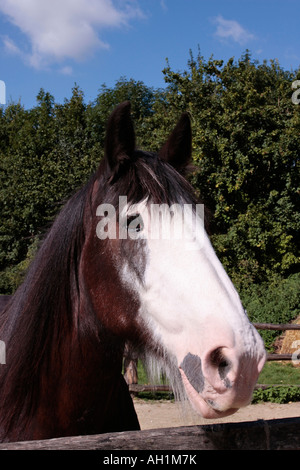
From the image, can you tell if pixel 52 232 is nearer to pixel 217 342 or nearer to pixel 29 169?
pixel 217 342

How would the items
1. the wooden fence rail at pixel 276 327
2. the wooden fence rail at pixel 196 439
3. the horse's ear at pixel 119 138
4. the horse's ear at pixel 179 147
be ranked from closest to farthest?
the wooden fence rail at pixel 196 439
the horse's ear at pixel 119 138
the horse's ear at pixel 179 147
the wooden fence rail at pixel 276 327

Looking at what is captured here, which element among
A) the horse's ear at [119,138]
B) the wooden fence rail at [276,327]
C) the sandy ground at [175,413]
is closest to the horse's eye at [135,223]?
the horse's ear at [119,138]

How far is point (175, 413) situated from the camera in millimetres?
7953

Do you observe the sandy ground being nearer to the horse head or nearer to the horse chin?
the horse head

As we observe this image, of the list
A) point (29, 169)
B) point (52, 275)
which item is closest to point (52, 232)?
point (52, 275)

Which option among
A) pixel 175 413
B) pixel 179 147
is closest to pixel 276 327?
pixel 175 413

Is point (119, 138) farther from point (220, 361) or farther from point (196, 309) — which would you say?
point (220, 361)

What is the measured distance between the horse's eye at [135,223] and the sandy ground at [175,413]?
5964 millimetres

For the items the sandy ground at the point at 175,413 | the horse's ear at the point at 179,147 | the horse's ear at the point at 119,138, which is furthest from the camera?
the sandy ground at the point at 175,413

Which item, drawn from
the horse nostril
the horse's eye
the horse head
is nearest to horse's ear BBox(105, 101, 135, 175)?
the horse head

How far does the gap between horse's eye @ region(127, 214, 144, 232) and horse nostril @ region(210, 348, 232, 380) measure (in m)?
0.59

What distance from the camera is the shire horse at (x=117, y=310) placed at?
1.45m

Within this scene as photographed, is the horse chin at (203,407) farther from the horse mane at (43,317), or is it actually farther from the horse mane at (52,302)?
the horse mane at (43,317)
